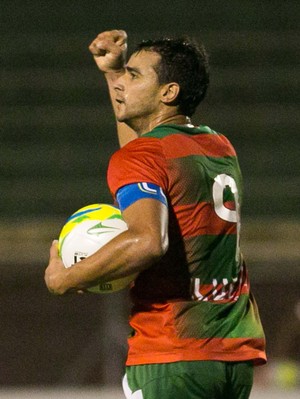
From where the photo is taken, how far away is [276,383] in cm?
608

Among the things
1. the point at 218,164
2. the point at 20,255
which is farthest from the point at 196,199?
the point at 20,255

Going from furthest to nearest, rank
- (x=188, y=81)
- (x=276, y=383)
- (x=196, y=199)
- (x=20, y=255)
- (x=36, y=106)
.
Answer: (x=36, y=106), (x=20, y=255), (x=276, y=383), (x=188, y=81), (x=196, y=199)

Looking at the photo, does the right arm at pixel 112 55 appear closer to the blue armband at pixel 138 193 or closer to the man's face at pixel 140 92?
the man's face at pixel 140 92

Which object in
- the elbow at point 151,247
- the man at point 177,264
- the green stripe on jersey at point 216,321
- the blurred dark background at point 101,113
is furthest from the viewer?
the blurred dark background at point 101,113

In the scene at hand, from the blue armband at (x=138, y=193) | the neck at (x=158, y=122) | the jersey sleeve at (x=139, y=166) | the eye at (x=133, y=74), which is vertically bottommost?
the blue armband at (x=138, y=193)

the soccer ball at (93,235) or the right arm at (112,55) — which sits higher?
the right arm at (112,55)

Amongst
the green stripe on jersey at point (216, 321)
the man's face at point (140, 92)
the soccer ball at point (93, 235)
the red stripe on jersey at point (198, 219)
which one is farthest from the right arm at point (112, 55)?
the green stripe on jersey at point (216, 321)

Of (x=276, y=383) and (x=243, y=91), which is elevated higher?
(x=243, y=91)

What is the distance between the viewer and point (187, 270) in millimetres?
2793

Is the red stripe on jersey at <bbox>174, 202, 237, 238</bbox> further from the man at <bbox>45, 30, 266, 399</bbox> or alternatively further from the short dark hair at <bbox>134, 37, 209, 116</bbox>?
the short dark hair at <bbox>134, 37, 209, 116</bbox>

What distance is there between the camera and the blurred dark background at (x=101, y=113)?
6.86 metres

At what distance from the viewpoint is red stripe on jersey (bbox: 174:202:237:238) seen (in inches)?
110

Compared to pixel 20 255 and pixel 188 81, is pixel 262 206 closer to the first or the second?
pixel 20 255

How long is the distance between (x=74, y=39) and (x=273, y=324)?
2488mm
